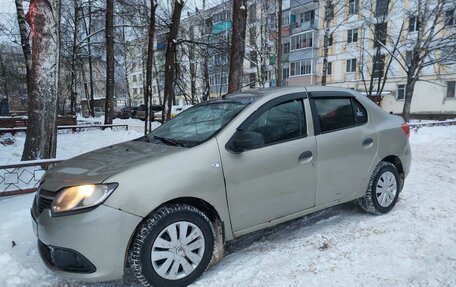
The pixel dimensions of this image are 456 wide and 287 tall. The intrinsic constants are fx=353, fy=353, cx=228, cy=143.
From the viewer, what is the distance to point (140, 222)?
279 centimetres

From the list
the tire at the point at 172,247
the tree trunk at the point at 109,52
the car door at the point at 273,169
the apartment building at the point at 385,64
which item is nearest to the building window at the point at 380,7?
the apartment building at the point at 385,64

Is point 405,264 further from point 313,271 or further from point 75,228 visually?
point 75,228

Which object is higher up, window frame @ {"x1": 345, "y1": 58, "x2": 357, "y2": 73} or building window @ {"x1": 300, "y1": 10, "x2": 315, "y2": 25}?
Result: building window @ {"x1": 300, "y1": 10, "x2": 315, "y2": 25}

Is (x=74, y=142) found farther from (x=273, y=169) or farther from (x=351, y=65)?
(x=351, y=65)

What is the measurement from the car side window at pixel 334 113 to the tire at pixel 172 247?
5.81ft

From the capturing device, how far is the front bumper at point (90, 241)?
8.61ft

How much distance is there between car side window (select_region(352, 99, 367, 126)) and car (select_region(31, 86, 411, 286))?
0.6 inches

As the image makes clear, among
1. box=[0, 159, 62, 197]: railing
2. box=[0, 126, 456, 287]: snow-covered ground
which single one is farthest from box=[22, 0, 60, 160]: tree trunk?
box=[0, 126, 456, 287]: snow-covered ground

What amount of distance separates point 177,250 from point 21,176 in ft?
12.9

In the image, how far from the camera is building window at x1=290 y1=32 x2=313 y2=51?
37.8m

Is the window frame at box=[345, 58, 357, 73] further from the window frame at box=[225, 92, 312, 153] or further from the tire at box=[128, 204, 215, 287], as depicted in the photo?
the tire at box=[128, 204, 215, 287]

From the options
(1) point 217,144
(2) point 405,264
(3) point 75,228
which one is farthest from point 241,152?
(2) point 405,264

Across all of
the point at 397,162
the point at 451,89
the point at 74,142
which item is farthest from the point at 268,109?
the point at 451,89

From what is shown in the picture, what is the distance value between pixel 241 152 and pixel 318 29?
3781 cm
